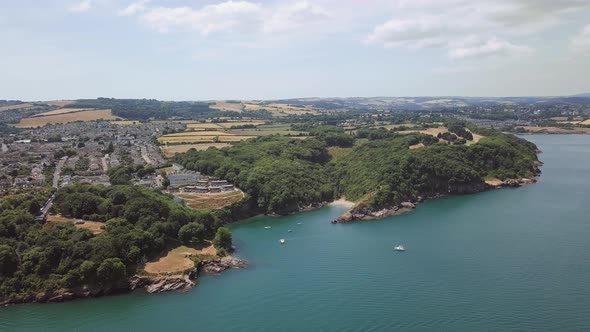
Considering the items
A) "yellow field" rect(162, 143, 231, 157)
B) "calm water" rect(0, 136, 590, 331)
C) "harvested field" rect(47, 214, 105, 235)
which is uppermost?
"yellow field" rect(162, 143, 231, 157)

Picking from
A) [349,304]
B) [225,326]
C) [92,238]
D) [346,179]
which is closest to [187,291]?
[225,326]

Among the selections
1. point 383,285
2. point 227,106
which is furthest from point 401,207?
point 227,106

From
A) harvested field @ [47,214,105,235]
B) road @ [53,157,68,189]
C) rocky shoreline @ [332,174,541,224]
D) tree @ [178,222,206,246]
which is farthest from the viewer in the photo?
road @ [53,157,68,189]

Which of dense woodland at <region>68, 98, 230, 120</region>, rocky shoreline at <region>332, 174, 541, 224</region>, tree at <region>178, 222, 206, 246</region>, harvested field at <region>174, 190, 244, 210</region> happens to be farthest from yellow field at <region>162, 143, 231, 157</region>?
dense woodland at <region>68, 98, 230, 120</region>

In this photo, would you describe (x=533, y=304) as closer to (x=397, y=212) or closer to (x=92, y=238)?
(x=397, y=212)

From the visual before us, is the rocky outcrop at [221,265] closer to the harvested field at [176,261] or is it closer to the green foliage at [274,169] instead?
the harvested field at [176,261]

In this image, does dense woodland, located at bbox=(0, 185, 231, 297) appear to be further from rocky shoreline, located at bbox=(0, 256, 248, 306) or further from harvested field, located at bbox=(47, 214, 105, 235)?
harvested field, located at bbox=(47, 214, 105, 235)

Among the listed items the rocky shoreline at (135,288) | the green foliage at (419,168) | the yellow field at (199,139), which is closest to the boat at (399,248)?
the green foliage at (419,168)
